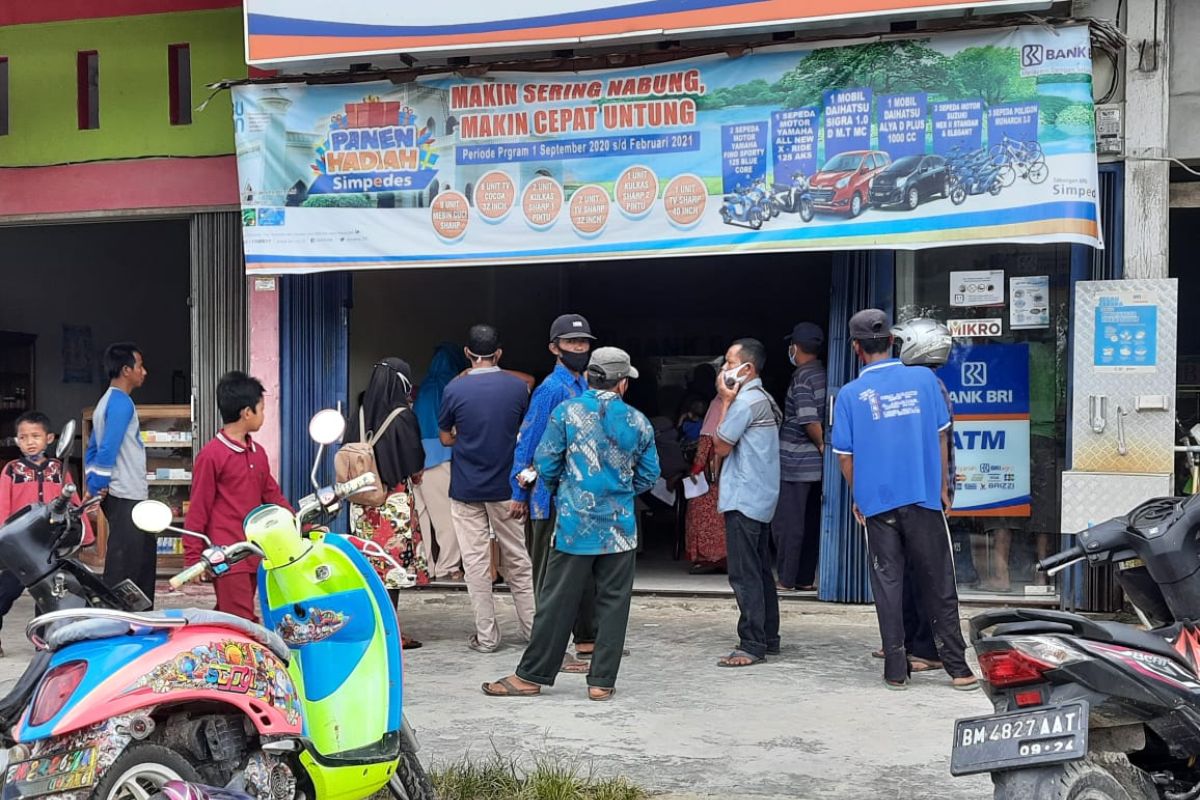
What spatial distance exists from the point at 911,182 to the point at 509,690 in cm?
380

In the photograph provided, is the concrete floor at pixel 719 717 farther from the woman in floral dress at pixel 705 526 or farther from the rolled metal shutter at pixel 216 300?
the rolled metal shutter at pixel 216 300

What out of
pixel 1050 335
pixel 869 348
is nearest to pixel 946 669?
→ pixel 869 348

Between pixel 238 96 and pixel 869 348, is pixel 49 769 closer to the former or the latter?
pixel 869 348

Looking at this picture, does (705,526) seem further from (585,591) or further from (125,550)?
(125,550)

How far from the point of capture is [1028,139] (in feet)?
24.3

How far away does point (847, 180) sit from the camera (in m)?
7.70

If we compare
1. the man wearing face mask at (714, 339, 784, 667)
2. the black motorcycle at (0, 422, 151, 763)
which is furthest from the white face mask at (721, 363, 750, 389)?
the black motorcycle at (0, 422, 151, 763)

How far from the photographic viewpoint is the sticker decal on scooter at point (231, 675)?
3.70 m

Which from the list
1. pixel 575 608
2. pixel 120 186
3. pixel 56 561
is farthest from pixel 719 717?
pixel 120 186

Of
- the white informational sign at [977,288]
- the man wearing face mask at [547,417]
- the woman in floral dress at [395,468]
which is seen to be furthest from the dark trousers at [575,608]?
the white informational sign at [977,288]

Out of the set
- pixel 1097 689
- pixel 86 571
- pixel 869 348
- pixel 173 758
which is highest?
pixel 869 348

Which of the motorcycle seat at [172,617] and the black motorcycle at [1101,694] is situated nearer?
the black motorcycle at [1101,694]

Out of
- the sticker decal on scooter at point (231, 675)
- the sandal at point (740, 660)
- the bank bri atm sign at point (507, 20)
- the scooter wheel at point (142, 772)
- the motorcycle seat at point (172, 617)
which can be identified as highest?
the bank bri atm sign at point (507, 20)

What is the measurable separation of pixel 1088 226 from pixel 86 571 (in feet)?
18.7
